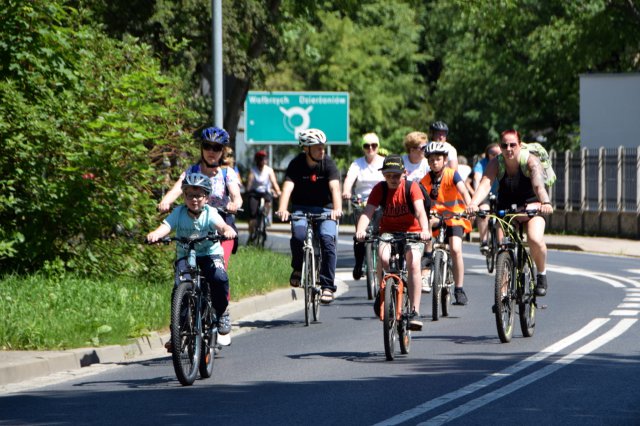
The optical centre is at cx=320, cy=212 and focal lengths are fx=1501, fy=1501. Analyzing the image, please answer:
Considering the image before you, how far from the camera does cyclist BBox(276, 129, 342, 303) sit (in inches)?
595

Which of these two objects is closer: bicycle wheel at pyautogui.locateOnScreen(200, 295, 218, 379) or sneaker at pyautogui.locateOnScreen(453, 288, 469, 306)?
bicycle wheel at pyautogui.locateOnScreen(200, 295, 218, 379)

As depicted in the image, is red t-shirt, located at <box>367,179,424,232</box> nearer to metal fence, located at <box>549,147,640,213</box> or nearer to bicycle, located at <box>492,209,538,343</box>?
bicycle, located at <box>492,209,538,343</box>

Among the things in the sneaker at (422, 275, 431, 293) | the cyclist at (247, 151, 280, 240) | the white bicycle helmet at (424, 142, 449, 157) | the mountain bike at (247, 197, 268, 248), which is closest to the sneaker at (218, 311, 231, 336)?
the sneaker at (422, 275, 431, 293)

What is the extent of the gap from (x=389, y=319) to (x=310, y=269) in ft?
11.5

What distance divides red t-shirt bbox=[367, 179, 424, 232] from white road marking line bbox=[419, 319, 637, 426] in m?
1.72

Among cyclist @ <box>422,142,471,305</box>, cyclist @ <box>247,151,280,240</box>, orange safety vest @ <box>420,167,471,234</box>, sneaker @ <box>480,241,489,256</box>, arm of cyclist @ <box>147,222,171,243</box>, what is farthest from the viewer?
cyclist @ <box>247,151,280,240</box>

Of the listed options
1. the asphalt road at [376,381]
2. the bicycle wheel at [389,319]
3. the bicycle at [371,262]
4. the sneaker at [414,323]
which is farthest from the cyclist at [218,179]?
the bicycle at [371,262]

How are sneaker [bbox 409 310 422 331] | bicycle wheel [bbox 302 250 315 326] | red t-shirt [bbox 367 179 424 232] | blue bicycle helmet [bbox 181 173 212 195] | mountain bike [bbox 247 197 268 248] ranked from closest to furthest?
blue bicycle helmet [bbox 181 173 212 195]
sneaker [bbox 409 310 422 331]
red t-shirt [bbox 367 179 424 232]
bicycle wheel [bbox 302 250 315 326]
mountain bike [bbox 247 197 268 248]

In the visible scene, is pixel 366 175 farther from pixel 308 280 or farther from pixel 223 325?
pixel 223 325

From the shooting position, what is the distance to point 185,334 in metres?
10.4

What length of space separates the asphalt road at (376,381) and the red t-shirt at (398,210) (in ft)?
3.35

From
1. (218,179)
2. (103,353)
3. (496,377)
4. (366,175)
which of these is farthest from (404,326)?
(366,175)

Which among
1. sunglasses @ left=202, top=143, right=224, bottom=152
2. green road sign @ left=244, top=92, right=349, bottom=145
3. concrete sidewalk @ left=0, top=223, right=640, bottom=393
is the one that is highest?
green road sign @ left=244, top=92, right=349, bottom=145

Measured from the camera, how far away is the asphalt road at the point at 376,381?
9.06 metres
